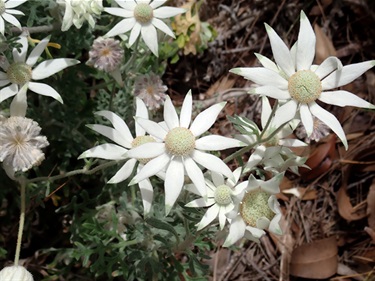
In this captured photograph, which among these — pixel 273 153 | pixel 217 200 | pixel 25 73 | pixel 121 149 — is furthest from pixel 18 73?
pixel 273 153

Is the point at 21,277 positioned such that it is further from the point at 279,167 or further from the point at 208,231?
the point at 279,167

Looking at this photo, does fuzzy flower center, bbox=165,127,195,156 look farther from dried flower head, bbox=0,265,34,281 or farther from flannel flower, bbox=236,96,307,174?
dried flower head, bbox=0,265,34,281

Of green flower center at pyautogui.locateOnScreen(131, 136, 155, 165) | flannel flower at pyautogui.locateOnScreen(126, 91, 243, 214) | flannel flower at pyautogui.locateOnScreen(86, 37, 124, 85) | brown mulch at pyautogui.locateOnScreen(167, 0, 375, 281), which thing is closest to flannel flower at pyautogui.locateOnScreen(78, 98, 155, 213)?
green flower center at pyautogui.locateOnScreen(131, 136, 155, 165)

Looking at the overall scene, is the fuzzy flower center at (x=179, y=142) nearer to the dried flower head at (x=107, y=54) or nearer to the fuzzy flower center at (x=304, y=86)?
the fuzzy flower center at (x=304, y=86)

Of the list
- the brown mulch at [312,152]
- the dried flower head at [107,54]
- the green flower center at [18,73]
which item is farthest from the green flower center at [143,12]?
the brown mulch at [312,152]

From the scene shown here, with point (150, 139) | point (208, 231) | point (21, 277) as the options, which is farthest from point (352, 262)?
point (21, 277)

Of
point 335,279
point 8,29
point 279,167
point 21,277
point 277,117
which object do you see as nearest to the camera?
point 277,117
